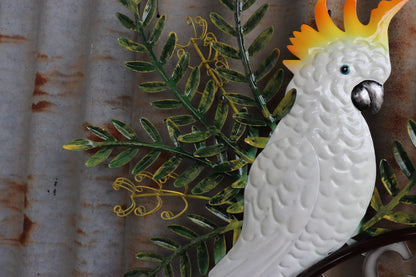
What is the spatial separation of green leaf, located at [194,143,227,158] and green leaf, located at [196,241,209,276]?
133 millimetres

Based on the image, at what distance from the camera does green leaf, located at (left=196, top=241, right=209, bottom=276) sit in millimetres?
561

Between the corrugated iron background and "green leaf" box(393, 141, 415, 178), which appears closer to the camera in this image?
"green leaf" box(393, 141, 415, 178)

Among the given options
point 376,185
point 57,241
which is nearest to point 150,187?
point 57,241

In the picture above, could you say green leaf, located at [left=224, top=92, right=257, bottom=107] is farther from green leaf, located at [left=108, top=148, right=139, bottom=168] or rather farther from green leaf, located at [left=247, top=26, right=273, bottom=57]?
green leaf, located at [left=108, top=148, right=139, bottom=168]

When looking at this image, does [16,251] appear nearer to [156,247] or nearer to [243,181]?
[156,247]

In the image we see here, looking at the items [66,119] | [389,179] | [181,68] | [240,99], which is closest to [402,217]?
[389,179]

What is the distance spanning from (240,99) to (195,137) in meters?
0.09

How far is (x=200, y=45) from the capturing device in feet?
2.02

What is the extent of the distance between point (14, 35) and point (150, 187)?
1.32ft

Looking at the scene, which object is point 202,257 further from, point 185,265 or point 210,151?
point 210,151

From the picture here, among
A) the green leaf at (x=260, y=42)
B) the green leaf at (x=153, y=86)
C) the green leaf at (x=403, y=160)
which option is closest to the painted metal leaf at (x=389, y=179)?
the green leaf at (x=403, y=160)

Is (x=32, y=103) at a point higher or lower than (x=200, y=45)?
lower

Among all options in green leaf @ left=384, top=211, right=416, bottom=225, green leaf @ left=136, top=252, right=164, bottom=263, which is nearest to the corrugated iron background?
green leaf @ left=136, top=252, right=164, bottom=263

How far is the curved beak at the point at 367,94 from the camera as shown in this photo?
0.50 metres
